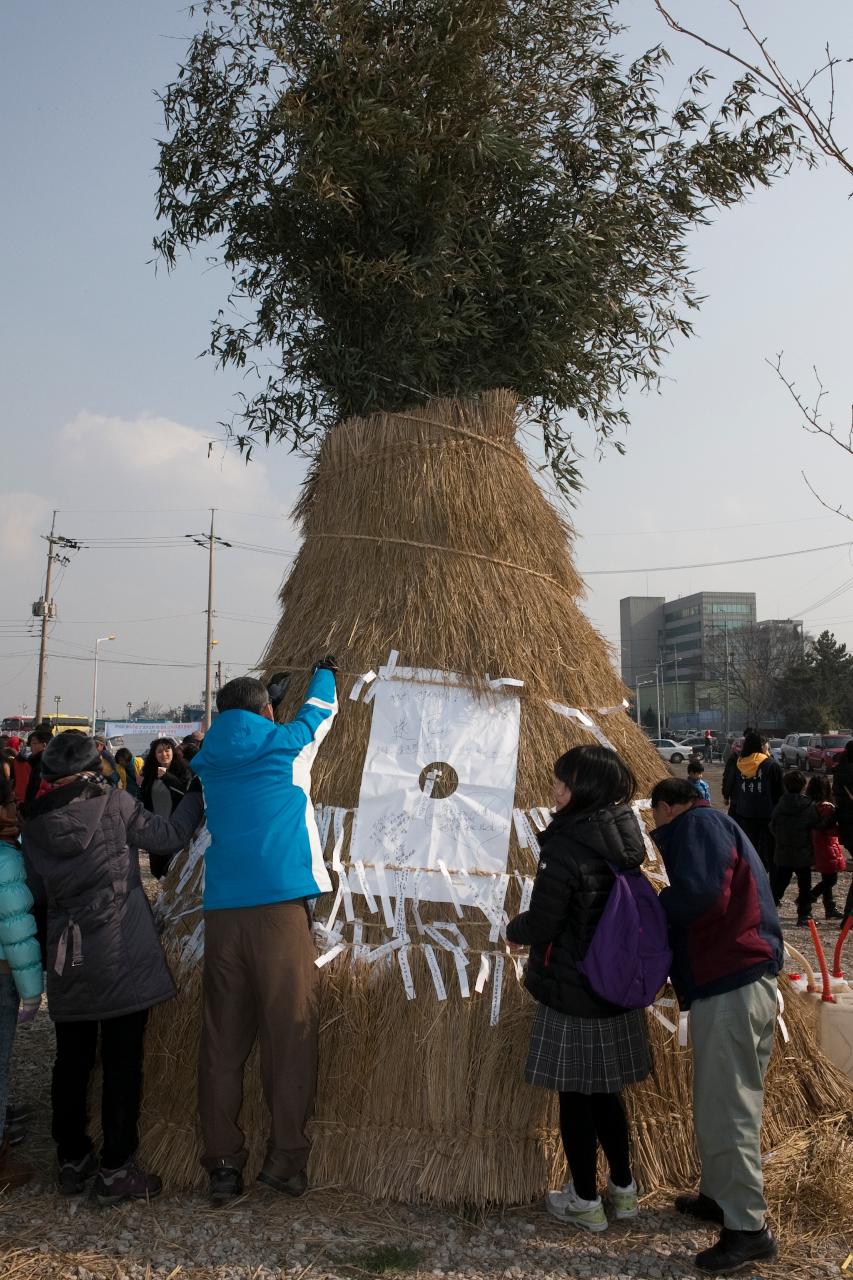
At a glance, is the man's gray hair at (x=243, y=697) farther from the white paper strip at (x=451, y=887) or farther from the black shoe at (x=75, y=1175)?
the black shoe at (x=75, y=1175)

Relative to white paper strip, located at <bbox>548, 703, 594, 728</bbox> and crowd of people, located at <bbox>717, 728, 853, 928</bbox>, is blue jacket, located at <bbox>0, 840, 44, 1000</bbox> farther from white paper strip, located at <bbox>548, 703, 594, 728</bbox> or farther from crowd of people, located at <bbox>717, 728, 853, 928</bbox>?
crowd of people, located at <bbox>717, 728, 853, 928</bbox>

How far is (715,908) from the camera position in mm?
3248

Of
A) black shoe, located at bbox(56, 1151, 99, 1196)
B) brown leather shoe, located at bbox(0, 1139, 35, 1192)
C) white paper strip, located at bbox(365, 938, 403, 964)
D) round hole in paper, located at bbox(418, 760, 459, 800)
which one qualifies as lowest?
brown leather shoe, located at bbox(0, 1139, 35, 1192)

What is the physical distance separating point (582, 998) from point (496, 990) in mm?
472

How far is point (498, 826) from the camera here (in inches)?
159

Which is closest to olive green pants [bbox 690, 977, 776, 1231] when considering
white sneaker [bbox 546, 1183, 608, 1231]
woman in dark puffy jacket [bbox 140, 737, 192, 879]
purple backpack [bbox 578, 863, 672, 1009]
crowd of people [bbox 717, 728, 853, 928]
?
purple backpack [bbox 578, 863, 672, 1009]

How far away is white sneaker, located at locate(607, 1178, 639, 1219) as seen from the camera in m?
3.38

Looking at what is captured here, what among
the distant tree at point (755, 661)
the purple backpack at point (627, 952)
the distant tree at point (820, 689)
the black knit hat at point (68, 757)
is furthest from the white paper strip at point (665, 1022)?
the distant tree at point (755, 661)

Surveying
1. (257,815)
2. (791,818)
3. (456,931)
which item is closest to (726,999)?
(456,931)

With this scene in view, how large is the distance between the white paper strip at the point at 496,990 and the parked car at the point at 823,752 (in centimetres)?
2431

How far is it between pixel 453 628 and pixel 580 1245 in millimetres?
2350

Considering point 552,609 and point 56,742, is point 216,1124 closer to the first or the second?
point 56,742

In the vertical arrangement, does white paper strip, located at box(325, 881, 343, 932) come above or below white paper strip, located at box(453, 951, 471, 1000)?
above

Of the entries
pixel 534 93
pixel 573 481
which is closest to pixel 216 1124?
pixel 573 481
